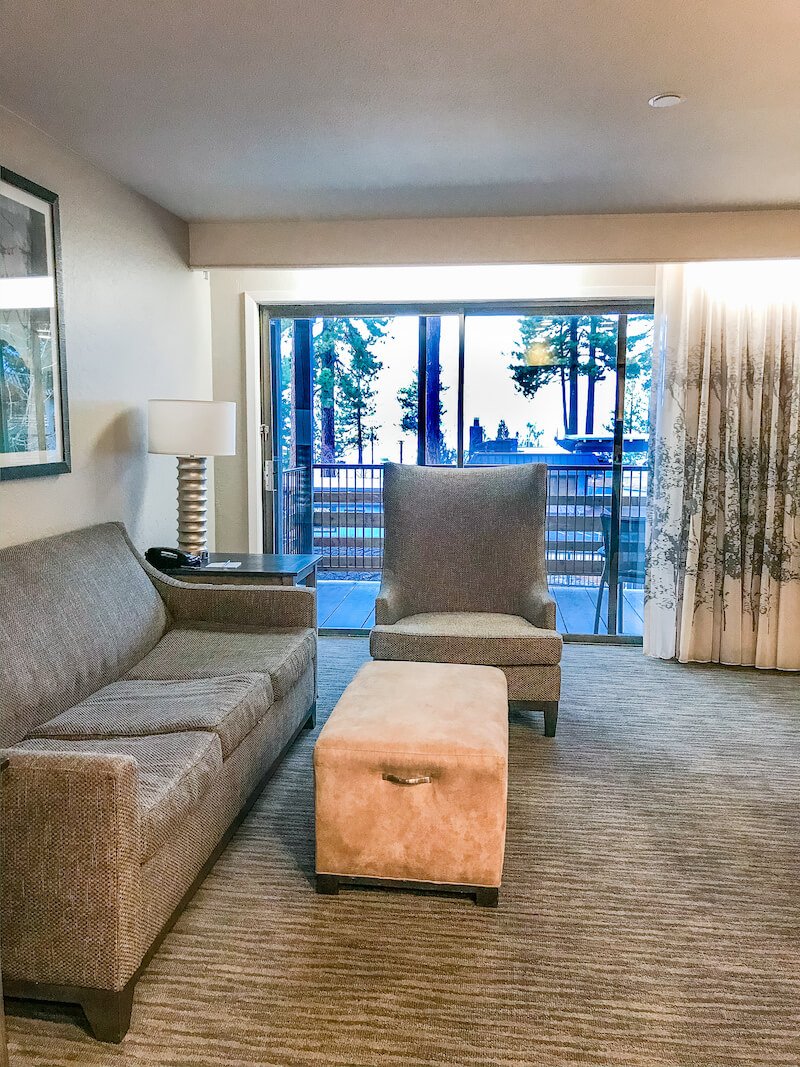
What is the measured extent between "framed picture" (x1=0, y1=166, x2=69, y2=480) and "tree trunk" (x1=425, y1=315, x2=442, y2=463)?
2.36 meters

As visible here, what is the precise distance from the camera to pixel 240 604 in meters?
3.35

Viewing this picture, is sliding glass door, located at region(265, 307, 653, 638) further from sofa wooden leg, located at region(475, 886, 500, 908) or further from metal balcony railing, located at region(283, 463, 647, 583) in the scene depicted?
sofa wooden leg, located at region(475, 886, 500, 908)

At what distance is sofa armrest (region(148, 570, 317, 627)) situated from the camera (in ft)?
10.9

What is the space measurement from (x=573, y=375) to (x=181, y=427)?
2.35 metres

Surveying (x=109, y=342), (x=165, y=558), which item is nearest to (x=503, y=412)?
(x=165, y=558)

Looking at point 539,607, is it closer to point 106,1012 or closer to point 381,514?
point 381,514

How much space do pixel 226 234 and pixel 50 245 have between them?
150cm

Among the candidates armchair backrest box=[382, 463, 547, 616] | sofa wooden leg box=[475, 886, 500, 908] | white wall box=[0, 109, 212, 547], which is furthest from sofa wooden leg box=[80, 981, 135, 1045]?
armchair backrest box=[382, 463, 547, 616]

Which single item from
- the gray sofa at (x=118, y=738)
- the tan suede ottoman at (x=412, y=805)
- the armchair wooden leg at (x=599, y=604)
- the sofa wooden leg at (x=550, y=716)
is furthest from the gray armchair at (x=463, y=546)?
the tan suede ottoman at (x=412, y=805)

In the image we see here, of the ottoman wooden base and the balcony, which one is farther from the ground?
the balcony

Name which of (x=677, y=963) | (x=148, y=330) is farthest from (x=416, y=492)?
(x=677, y=963)

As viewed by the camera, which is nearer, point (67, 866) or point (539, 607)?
point (67, 866)

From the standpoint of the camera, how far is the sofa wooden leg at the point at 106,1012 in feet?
5.46

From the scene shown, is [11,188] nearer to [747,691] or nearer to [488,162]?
[488,162]
